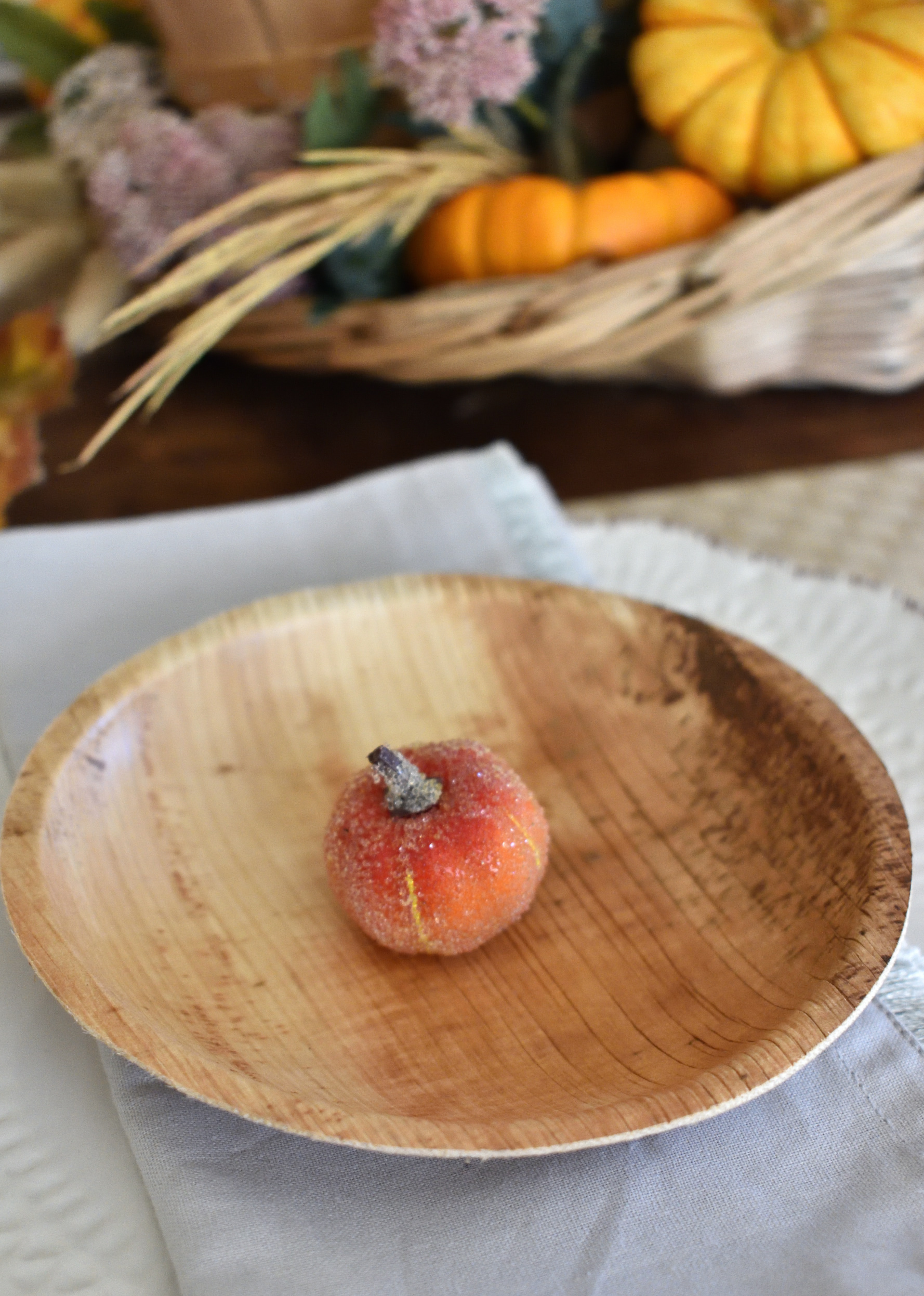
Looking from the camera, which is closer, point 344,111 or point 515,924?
point 515,924

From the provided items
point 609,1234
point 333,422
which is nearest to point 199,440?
point 333,422

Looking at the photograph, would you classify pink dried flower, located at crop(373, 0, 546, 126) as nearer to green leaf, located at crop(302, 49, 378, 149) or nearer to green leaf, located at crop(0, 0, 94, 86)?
green leaf, located at crop(302, 49, 378, 149)

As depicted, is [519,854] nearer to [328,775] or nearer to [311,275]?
[328,775]

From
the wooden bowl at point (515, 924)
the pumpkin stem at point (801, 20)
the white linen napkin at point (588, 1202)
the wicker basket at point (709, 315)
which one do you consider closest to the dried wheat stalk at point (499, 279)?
the wicker basket at point (709, 315)

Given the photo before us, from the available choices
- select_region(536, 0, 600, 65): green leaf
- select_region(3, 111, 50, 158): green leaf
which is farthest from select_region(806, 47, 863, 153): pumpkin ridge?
select_region(3, 111, 50, 158): green leaf

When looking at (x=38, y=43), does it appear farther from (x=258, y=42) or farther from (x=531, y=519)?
(x=531, y=519)

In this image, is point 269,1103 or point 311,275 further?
point 311,275

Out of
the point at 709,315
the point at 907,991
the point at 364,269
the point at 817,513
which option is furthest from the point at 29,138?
the point at 907,991
